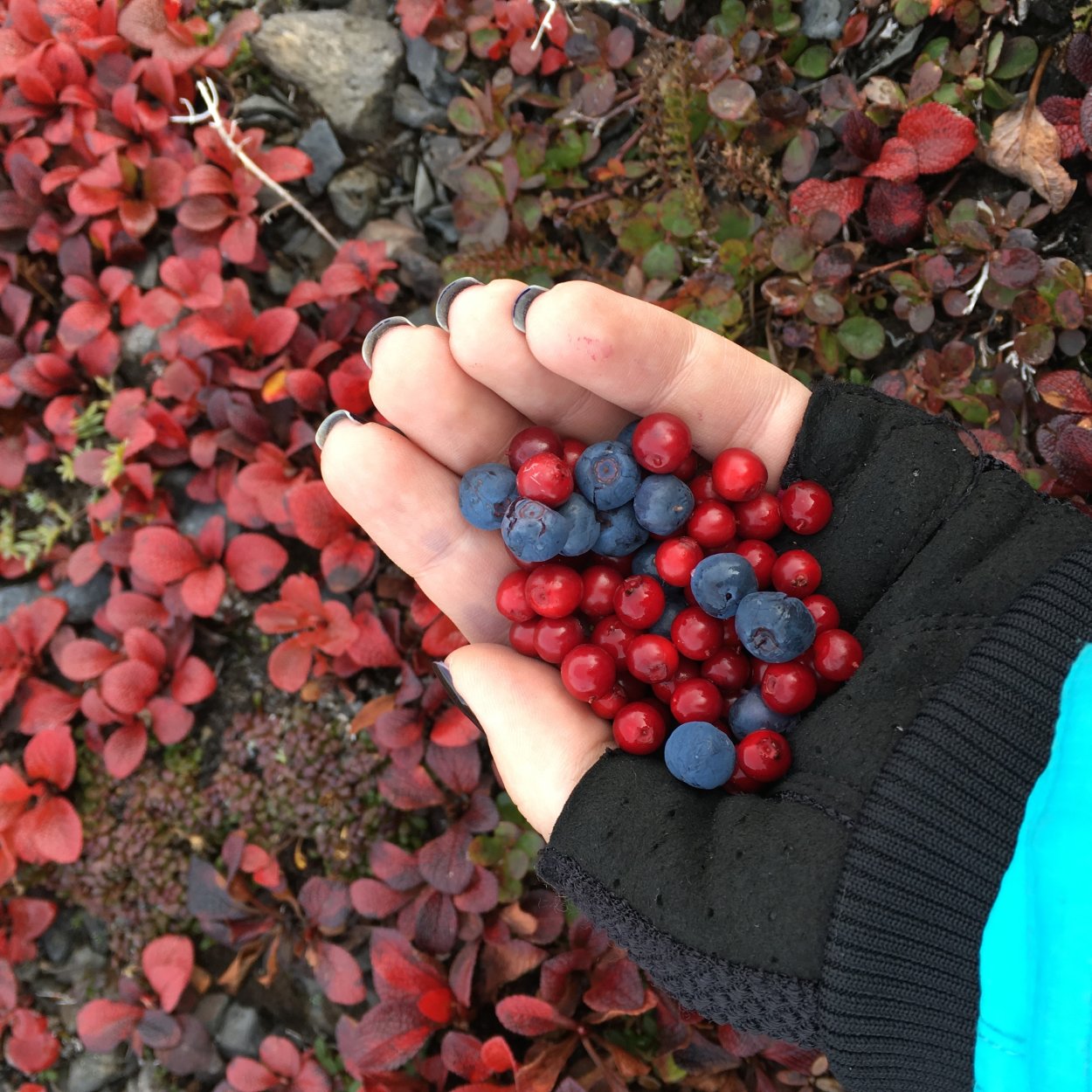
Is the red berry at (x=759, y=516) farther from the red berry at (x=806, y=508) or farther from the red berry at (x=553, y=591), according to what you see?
the red berry at (x=553, y=591)

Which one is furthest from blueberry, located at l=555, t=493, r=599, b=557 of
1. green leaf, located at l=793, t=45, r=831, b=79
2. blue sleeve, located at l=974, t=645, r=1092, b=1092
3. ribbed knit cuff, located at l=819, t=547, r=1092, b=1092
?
green leaf, located at l=793, t=45, r=831, b=79

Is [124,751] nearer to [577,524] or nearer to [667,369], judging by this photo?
[577,524]

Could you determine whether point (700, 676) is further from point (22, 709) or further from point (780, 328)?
point (22, 709)

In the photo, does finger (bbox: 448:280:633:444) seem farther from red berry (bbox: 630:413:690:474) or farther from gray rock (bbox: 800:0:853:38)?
gray rock (bbox: 800:0:853:38)

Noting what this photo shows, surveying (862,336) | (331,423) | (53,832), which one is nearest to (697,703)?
(331,423)

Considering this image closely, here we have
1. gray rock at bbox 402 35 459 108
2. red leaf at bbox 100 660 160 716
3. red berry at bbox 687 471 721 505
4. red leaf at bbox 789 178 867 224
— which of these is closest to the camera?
red berry at bbox 687 471 721 505

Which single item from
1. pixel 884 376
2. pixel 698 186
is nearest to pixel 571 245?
pixel 698 186
